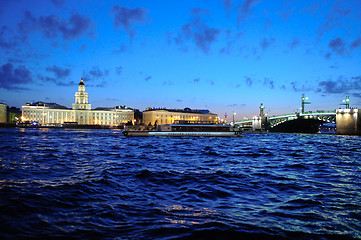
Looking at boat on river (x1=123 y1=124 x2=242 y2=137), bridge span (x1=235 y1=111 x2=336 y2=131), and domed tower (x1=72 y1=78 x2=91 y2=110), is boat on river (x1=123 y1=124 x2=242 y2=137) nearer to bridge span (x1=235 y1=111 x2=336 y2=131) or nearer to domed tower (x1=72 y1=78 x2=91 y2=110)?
bridge span (x1=235 y1=111 x2=336 y2=131)

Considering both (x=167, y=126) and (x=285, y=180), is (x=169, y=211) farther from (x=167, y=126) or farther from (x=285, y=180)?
(x=167, y=126)

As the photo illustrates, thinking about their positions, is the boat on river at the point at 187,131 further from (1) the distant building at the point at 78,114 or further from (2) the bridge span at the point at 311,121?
(1) the distant building at the point at 78,114

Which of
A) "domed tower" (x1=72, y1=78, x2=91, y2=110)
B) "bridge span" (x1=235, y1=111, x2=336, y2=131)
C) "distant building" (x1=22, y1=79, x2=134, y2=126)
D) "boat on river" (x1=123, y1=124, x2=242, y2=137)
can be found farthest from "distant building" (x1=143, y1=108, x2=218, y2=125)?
"boat on river" (x1=123, y1=124, x2=242, y2=137)

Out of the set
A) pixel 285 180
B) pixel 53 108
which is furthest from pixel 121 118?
pixel 285 180

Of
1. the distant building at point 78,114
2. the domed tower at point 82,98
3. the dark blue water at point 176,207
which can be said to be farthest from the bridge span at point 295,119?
the domed tower at point 82,98

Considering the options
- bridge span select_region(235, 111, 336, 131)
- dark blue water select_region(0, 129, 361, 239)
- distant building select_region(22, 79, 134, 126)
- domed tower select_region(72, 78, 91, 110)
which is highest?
domed tower select_region(72, 78, 91, 110)

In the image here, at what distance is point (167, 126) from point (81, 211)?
56.1 meters

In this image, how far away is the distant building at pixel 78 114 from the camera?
15600 centimetres

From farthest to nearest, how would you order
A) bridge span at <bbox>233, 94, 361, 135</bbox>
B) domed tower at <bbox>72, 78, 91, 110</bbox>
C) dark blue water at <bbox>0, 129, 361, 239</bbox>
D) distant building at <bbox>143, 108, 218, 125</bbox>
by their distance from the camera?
domed tower at <bbox>72, 78, 91, 110</bbox> → distant building at <bbox>143, 108, 218, 125</bbox> → bridge span at <bbox>233, 94, 361, 135</bbox> → dark blue water at <bbox>0, 129, 361, 239</bbox>

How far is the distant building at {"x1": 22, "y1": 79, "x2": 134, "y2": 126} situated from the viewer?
6142 inches

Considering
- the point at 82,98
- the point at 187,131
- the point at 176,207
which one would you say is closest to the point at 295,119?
the point at 187,131

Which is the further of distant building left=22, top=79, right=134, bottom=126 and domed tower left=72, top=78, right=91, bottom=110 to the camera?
domed tower left=72, top=78, right=91, bottom=110

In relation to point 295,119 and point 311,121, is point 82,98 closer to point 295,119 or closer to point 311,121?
point 295,119

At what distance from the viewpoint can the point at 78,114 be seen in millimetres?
163125
